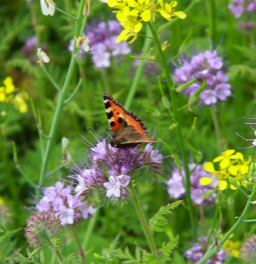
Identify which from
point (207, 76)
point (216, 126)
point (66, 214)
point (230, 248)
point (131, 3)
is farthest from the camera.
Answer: point (216, 126)

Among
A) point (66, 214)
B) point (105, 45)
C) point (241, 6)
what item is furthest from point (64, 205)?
point (241, 6)

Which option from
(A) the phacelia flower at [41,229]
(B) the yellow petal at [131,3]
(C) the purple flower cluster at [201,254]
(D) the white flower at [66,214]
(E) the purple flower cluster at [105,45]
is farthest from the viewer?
(E) the purple flower cluster at [105,45]

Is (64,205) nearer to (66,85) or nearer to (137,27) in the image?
(66,85)

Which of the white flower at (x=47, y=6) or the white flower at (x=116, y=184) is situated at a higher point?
the white flower at (x=47, y=6)

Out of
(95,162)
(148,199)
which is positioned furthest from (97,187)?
(148,199)

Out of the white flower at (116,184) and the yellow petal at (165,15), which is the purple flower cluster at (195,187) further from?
the yellow petal at (165,15)

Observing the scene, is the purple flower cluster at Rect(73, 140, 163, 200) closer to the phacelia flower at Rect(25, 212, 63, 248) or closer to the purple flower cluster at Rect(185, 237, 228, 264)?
the phacelia flower at Rect(25, 212, 63, 248)

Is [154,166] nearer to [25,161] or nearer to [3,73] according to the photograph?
[25,161]

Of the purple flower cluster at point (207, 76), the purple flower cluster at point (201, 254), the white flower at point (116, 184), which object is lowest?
the purple flower cluster at point (201, 254)

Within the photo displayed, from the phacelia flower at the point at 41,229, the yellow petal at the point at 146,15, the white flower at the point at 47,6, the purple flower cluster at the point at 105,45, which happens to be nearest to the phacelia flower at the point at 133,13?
the yellow petal at the point at 146,15
